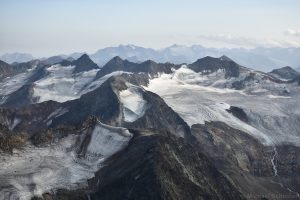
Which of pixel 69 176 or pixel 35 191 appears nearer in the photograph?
pixel 35 191

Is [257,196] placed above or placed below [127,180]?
below

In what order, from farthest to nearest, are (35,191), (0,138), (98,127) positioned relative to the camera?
(98,127), (0,138), (35,191)

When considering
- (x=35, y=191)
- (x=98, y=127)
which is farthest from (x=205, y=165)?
(x=35, y=191)

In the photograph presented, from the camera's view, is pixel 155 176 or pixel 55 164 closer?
pixel 155 176

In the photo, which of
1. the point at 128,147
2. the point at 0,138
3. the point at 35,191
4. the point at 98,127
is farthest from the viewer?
the point at 98,127

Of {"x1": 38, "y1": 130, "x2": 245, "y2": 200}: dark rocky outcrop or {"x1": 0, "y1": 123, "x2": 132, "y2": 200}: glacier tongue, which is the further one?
{"x1": 38, "y1": 130, "x2": 245, "y2": 200}: dark rocky outcrop

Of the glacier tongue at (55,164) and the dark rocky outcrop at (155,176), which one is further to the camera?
the dark rocky outcrop at (155,176)

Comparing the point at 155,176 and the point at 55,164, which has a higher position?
the point at 155,176

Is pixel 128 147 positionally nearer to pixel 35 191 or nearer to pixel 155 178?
pixel 155 178
